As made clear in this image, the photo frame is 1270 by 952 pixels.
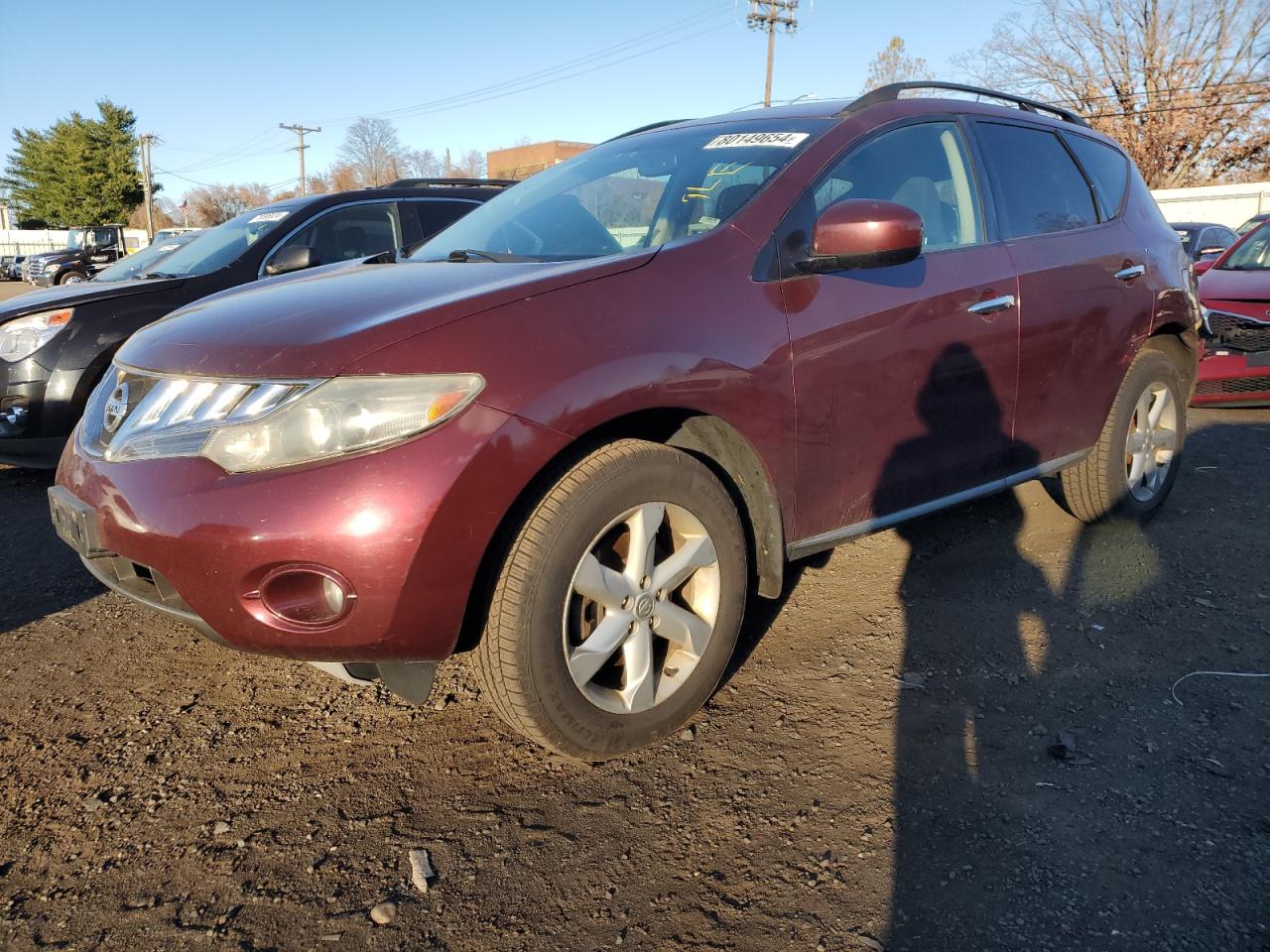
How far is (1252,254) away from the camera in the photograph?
319 inches

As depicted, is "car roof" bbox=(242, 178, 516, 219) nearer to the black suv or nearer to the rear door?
the black suv

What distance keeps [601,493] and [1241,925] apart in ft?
5.30

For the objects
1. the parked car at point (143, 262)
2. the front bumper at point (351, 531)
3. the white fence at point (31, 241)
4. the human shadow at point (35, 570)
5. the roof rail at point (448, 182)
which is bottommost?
A: the human shadow at point (35, 570)

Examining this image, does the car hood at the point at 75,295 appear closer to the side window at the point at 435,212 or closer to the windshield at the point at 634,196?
the side window at the point at 435,212

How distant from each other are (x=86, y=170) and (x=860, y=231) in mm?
63614

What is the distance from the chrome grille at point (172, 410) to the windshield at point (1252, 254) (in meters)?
8.43

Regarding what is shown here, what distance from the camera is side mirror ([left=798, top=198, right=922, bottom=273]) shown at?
2623 mm

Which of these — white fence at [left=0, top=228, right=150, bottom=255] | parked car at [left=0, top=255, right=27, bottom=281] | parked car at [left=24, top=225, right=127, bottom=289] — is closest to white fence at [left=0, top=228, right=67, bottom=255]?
white fence at [left=0, top=228, right=150, bottom=255]

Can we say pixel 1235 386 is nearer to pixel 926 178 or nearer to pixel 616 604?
pixel 926 178

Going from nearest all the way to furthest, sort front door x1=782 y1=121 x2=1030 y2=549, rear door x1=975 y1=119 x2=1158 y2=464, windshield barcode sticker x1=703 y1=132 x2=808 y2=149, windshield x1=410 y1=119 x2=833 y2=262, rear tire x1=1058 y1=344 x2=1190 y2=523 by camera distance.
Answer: front door x1=782 y1=121 x2=1030 y2=549
windshield x1=410 y1=119 x2=833 y2=262
windshield barcode sticker x1=703 y1=132 x2=808 y2=149
rear door x1=975 y1=119 x2=1158 y2=464
rear tire x1=1058 y1=344 x2=1190 y2=523

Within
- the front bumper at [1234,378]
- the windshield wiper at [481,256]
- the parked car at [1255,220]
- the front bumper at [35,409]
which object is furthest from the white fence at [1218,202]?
the front bumper at [35,409]

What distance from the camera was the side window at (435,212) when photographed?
6.48 metres

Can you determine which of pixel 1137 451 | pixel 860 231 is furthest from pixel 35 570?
pixel 1137 451

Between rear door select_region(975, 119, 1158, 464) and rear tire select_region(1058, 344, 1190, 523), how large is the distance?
0.12 meters
